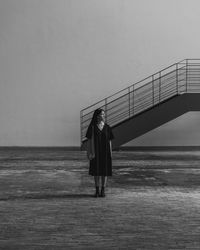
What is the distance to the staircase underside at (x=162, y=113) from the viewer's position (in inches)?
705

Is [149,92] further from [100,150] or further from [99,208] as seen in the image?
[99,208]

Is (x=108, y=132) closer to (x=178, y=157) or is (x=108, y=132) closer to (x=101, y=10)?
(x=178, y=157)

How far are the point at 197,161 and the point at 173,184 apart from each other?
5.63m

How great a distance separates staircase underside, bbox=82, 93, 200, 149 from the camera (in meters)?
17.9

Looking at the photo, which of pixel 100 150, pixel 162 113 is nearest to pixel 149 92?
pixel 162 113

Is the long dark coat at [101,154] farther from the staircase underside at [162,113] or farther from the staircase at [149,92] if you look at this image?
the staircase at [149,92]

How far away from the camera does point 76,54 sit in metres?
20.6

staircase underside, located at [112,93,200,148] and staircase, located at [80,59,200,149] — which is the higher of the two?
staircase, located at [80,59,200,149]

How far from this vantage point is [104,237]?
574 cm

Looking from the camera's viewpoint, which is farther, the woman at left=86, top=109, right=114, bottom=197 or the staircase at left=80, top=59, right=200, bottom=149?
the staircase at left=80, top=59, right=200, bottom=149

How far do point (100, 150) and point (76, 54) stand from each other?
481 inches

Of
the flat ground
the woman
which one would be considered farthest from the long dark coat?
the flat ground

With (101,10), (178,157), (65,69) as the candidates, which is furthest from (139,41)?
(178,157)

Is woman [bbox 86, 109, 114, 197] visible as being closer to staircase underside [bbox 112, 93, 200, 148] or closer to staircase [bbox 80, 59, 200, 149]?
staircase underside [bbox 112, 93, 200, 148]
